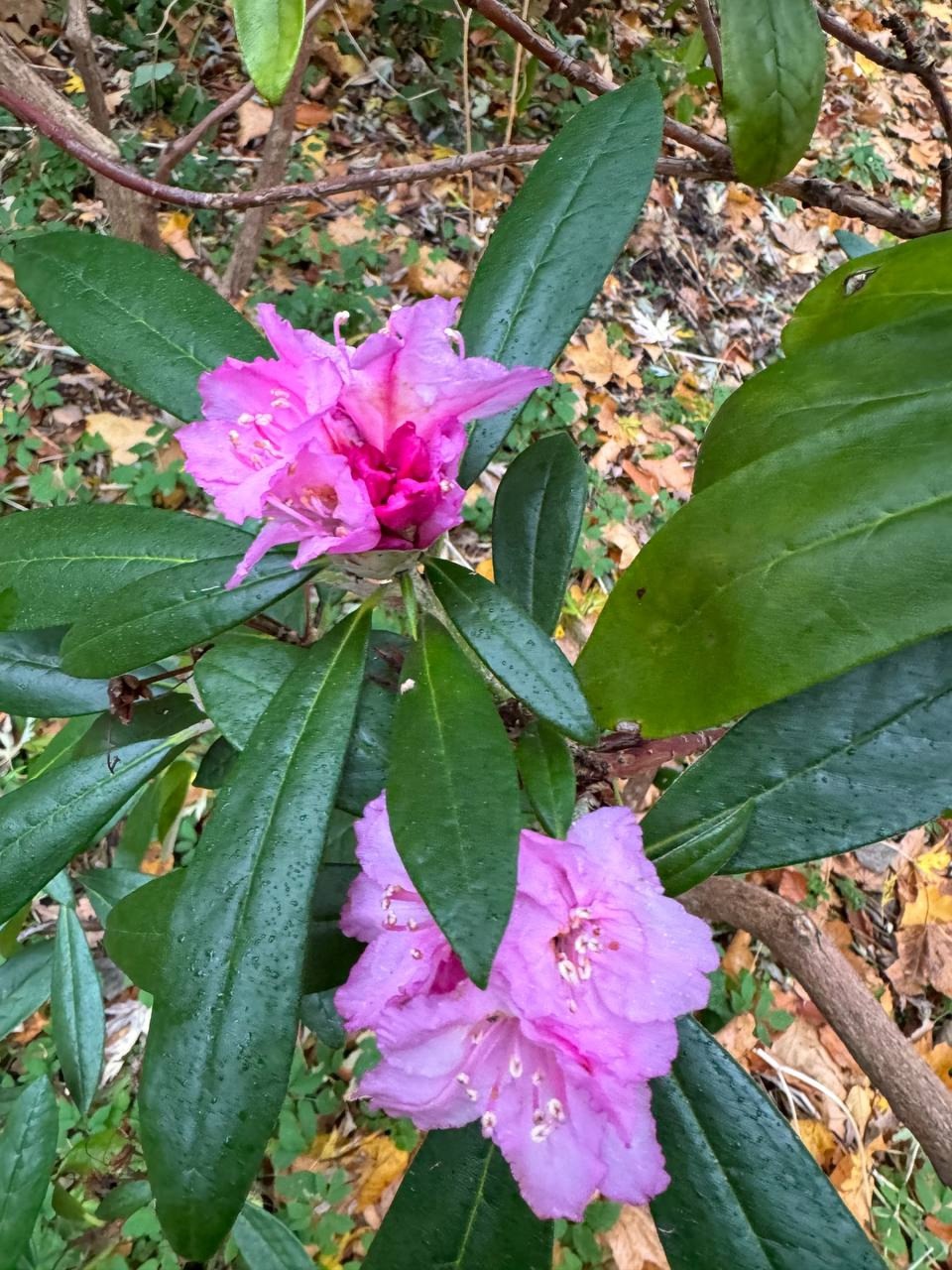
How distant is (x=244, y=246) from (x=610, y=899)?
1.78 m

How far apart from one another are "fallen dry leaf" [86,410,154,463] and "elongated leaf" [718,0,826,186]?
1.65 metres

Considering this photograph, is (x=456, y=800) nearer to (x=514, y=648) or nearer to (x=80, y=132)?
(x=514, y=648)

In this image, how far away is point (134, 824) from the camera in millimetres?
1312

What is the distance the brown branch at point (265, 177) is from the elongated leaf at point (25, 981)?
1183 mm

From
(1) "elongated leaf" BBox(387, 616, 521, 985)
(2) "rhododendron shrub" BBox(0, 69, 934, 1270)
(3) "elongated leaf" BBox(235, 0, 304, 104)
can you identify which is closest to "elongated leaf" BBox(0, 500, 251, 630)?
(2) "rhododendron shrub" BBox(0, 69, 934, 1270)

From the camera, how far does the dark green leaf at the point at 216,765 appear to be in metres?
0.89

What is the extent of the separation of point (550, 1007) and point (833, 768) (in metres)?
0.29

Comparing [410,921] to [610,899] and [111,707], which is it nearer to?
[610,899]

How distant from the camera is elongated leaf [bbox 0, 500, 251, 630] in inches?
30.3

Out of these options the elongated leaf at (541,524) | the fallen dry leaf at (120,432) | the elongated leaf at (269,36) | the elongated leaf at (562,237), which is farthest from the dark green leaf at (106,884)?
the fallen dry leaf at (120,432)

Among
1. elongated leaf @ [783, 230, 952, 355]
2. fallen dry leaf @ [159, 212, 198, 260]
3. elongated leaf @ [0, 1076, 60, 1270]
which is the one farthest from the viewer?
fallen dry leaf @ [159, 212, 198, 260]

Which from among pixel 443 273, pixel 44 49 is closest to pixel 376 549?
pixel 443 273

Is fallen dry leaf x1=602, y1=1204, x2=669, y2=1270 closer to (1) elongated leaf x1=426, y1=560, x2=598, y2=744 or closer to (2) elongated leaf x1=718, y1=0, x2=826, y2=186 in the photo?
(1) elongated leaf x1=426, y1=560, x2=598, y2=744

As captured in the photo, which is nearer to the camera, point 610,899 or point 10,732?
point 610,899
